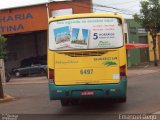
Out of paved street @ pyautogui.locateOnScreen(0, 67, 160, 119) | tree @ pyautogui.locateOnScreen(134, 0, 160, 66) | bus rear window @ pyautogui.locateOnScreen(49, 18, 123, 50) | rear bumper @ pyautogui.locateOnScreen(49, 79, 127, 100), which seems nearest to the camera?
rear bumper @ pyautogui.locateOnScreen(49, 79, 127, 100)

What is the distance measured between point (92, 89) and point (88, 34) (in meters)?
1.65

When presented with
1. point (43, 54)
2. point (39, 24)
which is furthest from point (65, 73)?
point (43, 54)

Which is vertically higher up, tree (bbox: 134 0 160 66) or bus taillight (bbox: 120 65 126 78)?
tree (bbox: 134 0 160 66)

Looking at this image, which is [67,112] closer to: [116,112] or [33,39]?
[116,112]

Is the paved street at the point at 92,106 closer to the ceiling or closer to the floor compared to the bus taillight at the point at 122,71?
closer to the floor

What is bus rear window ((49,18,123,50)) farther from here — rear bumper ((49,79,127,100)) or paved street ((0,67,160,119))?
paved street ((0,67,160,119))

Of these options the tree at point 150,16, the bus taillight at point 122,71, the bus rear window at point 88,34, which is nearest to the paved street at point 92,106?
Answer: the bus taillight at point 122,71

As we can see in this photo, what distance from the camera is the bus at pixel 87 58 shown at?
13.4 metres

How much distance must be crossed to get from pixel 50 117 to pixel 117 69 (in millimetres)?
2418

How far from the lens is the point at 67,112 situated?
14.1m

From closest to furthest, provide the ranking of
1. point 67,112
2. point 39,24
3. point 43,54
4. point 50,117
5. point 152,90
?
point 50,117
point 67,112
point 152,90
point 39,24
point 43,54

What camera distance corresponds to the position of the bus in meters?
13.4

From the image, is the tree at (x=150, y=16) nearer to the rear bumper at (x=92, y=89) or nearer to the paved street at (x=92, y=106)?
the paved street at (x=92, y=106)

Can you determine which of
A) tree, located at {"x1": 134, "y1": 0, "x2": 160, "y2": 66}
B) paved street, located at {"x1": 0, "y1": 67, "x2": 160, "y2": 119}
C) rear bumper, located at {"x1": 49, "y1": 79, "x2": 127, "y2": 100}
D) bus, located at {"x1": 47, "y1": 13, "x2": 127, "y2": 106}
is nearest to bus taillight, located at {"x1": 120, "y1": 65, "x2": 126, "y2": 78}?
bus, located at {"x1": 47, "y1": 13, "x2": 127, "y2": 106}
